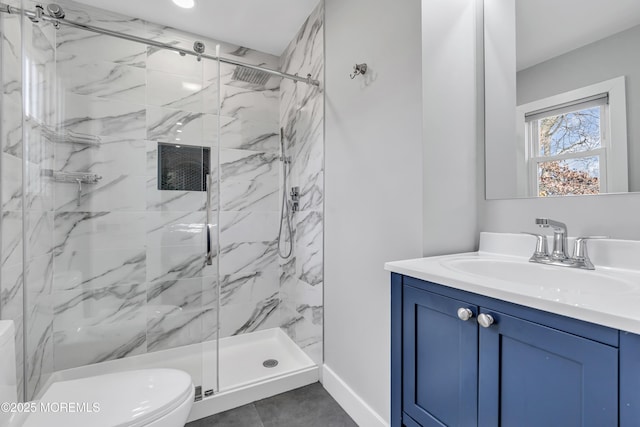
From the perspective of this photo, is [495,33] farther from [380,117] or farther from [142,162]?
[142,162]

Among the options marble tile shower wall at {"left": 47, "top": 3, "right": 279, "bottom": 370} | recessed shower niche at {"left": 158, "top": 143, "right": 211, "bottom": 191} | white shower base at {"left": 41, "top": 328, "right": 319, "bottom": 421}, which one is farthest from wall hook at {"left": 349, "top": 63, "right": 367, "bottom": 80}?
white shower base at {"left": 41, "top": 328, "right": 319, "bottom": 421}

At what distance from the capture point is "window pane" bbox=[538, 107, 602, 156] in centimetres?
108

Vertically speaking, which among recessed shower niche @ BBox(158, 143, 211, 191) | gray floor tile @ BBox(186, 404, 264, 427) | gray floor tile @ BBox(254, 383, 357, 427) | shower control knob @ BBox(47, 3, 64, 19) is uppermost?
shower control knob @ BBox(47, 3, 64, 19)

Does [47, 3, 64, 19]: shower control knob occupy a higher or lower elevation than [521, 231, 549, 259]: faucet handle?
higher

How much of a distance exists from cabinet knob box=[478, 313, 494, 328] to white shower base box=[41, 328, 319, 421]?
153 cm

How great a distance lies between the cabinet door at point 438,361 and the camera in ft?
2.57

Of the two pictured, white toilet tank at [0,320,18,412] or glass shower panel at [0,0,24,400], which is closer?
white toilet tank at [0,320,18,412]

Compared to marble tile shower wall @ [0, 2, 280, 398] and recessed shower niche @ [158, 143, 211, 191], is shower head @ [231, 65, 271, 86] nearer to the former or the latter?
marble tile shower wall @ [0, 2, 280, 398]

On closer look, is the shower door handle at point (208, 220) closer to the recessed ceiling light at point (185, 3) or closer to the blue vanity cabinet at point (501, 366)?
the recessed ceiling light at point (185, 3)

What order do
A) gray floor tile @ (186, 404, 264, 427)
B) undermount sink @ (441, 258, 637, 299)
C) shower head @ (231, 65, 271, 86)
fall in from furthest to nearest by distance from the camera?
shower head @ (231, 65, 271, 86) → gray floor tile @ (186, 404, 264, 427) → undermount sink @ (441, 258, 637, 299)

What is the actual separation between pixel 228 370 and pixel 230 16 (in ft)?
8.48

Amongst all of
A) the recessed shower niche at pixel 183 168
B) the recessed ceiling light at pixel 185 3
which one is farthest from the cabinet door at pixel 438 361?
the recessed ceiling light at pixel 185 3

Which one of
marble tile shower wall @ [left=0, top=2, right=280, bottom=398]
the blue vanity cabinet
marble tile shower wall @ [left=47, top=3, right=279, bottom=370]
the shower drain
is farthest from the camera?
the shower drain

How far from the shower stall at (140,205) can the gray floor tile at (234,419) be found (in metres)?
0.05
